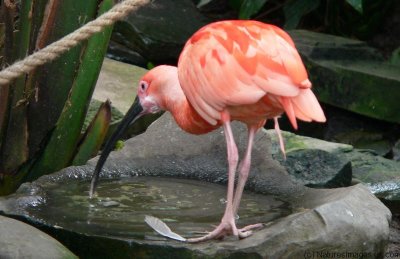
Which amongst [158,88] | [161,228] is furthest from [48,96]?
[161,228]

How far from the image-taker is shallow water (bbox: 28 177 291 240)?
419 cm

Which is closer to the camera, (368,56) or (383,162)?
(383,162)

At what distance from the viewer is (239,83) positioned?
397 cm

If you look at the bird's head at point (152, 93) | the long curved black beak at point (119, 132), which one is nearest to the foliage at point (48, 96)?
the long curved black beak at point (119, 132)

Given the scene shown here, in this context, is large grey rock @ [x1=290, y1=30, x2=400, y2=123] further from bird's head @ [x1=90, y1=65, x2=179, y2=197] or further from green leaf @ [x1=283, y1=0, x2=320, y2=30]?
bird's head @ [x1=90, y1=65, x2=179, y2=197]

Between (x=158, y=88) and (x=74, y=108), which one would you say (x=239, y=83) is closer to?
(x=158, y=88)

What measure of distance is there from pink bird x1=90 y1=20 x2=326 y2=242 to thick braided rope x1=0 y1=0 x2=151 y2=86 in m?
0.43

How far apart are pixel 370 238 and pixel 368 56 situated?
3.92 meters

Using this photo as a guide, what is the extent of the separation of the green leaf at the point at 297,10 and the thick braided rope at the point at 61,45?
15.8ft

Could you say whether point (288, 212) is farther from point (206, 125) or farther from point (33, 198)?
point (33, 198)

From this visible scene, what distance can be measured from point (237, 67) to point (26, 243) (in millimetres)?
1081

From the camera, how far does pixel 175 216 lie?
441 cm

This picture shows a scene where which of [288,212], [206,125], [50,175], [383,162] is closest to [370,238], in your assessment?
[288,212]

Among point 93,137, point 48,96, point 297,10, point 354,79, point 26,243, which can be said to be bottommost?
point 354,79
